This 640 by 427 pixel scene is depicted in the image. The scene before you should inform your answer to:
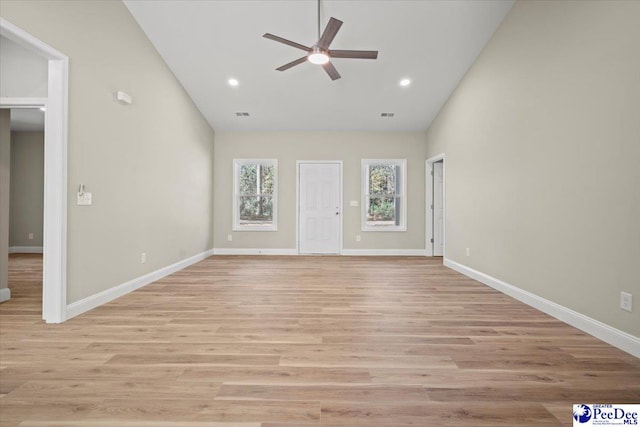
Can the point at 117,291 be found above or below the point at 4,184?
below

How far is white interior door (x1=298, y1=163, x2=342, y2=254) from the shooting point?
7.31 meters

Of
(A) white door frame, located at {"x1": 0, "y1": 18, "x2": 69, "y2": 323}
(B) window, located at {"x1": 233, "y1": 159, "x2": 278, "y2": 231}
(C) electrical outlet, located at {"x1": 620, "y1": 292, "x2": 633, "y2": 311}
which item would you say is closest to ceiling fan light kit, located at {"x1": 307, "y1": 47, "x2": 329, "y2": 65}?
(A) white door frame, located at {"x1": 0, "y1": 18, "x2": 69, "y2": 323}

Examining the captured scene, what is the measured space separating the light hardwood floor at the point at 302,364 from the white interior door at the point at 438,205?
3.58m

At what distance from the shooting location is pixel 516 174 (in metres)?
3.73

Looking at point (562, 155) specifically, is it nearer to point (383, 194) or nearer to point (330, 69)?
point (330, 69)

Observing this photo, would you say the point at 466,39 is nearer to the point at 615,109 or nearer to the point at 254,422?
the point at 615,109

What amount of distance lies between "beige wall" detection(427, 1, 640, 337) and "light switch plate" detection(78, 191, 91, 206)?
4495 mm

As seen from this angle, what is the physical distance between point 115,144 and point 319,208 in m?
4.41

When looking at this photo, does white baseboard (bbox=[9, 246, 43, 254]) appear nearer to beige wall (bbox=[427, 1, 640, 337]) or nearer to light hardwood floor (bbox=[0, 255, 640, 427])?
light hardwood floor (bbox=[0, 255, 640, 427])

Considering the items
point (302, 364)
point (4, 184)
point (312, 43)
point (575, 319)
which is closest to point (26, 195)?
point (4, 184)

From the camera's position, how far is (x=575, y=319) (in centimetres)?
275

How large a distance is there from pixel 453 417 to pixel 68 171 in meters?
3.48

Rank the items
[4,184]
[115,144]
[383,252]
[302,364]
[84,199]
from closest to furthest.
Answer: [302,364] < [84,199] < [4,184] < [115,144] < [383,252]

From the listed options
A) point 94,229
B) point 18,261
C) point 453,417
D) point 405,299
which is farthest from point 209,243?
point 453,417
